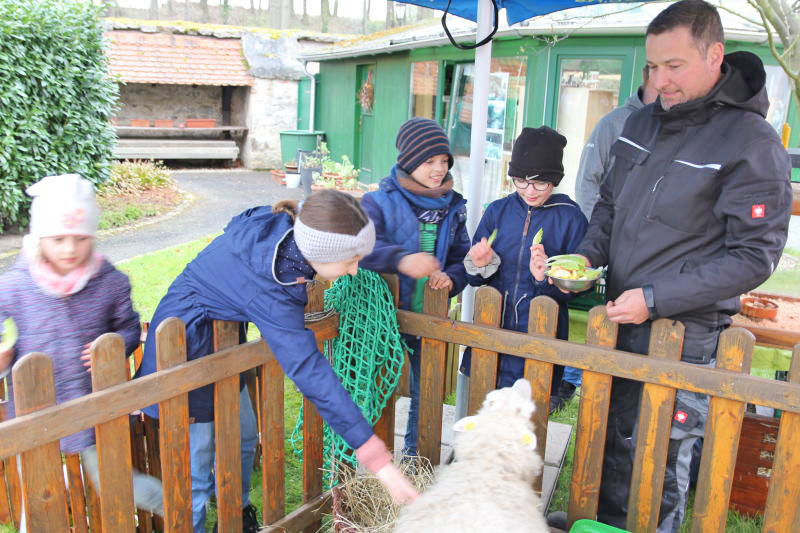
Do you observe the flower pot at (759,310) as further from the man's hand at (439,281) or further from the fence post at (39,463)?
the fence post at (39,463)

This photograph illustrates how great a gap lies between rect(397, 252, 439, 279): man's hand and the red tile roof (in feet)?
60.2

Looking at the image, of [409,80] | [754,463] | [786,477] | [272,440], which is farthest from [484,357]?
[409,80]

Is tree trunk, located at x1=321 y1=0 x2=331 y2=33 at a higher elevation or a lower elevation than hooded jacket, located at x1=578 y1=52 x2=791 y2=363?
higher

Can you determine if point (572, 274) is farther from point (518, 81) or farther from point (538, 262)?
point (518, 81)

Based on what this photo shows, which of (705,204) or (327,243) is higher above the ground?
(705,204)

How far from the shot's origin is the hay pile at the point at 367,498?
115 inches

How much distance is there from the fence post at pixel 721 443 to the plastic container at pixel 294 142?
16837 millimetres

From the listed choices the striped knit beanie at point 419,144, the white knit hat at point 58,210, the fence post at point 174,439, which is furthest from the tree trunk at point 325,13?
the fence post at point 174,439

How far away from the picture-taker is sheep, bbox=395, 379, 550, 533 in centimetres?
214

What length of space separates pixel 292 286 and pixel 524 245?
149cm

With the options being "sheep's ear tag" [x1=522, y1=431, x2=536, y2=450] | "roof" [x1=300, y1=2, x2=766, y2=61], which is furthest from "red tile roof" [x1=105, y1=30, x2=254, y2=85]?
"sheep's ear tag" [x1=522, y1=431, x2=536, y2=450]

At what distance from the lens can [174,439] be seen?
2461 mm

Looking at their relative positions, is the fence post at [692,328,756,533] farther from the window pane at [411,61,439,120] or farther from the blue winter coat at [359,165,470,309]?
the window pane at [411,61,439,120]

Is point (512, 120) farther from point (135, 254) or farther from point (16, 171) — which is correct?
point (16, 171)
